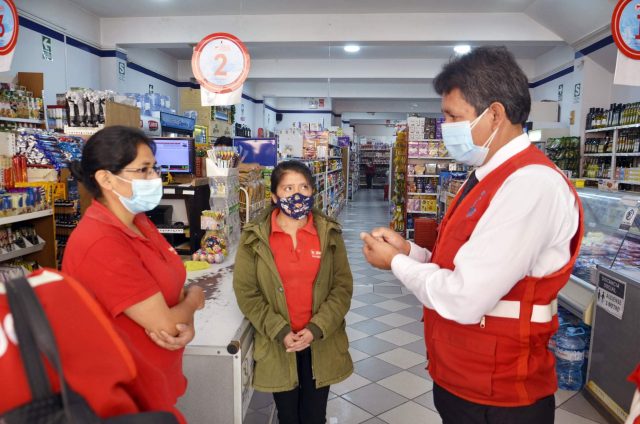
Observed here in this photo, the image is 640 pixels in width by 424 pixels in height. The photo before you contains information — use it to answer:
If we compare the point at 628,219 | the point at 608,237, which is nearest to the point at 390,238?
the point at 628,219

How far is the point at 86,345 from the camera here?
0.75 meters

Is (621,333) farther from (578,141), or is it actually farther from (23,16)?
(23,16)

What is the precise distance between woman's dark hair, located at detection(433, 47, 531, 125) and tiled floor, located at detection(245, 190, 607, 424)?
250cm

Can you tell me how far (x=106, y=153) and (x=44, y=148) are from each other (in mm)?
2967

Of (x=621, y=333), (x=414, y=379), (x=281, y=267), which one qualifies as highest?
(x=281, y=267)

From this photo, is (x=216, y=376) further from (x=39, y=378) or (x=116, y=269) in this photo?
(x=39, y=378)

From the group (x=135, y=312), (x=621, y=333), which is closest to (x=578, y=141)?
(x=621, y=333)

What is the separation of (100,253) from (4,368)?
0.65 meters

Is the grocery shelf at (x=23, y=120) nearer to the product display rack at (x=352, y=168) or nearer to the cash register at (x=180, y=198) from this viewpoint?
the cash register at (x=180, y=198)

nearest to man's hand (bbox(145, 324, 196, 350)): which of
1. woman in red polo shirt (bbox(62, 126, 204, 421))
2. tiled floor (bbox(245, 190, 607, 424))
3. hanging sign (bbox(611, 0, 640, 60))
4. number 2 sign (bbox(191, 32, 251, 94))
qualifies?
woman in red polo shirt (bbox(62, 126, 204, 421))

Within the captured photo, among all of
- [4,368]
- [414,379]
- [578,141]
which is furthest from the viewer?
[578,141]

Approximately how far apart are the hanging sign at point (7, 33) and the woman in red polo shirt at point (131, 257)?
3993 mm

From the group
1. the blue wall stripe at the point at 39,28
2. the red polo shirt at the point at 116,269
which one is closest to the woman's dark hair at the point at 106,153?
the red polo shirt at the point at 116,269

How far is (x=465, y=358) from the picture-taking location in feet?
4.56
